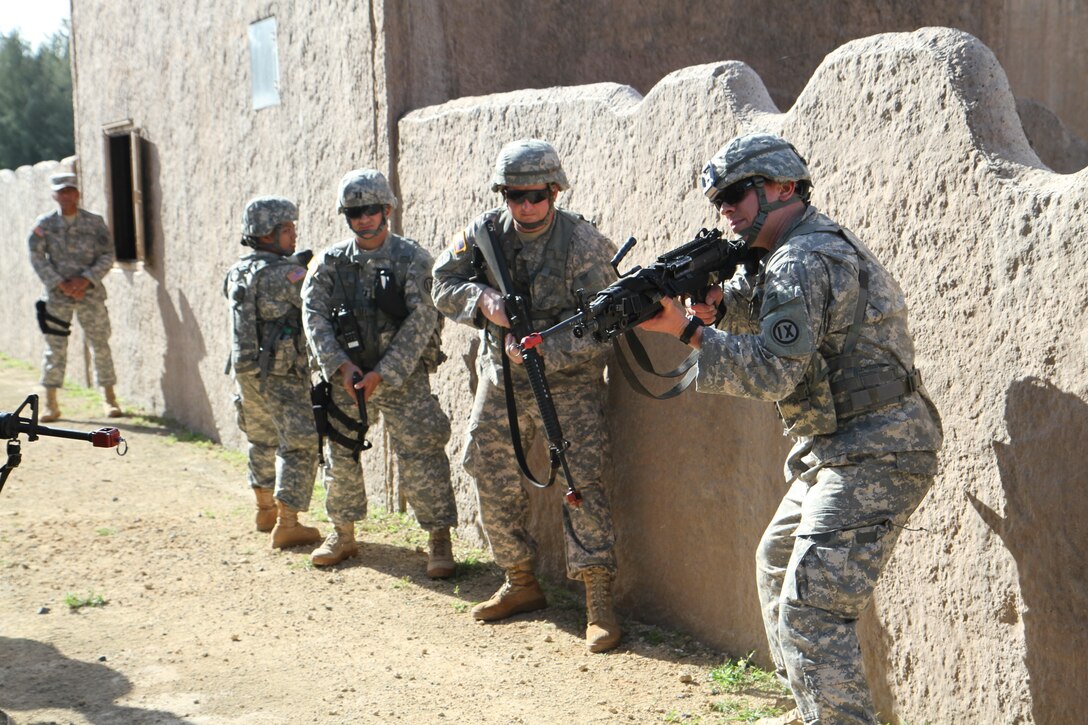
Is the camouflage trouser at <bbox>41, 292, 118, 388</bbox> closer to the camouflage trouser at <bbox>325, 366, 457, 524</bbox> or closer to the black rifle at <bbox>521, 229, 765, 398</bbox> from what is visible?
the camouflage trouser at <bbox>325, 366, 457, 524</bbox>

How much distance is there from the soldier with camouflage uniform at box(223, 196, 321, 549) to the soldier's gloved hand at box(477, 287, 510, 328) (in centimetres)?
178

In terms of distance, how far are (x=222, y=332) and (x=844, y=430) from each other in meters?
6.81

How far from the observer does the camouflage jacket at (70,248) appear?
35.0ft

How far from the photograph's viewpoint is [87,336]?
36.2ft

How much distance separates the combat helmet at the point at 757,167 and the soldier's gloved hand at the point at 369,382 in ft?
8.71

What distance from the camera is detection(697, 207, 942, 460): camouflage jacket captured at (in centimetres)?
339

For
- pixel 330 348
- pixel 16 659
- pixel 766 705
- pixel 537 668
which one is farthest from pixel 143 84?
pixel 766 705

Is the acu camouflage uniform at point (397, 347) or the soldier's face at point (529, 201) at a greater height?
the soldier's face at point (529, 201)

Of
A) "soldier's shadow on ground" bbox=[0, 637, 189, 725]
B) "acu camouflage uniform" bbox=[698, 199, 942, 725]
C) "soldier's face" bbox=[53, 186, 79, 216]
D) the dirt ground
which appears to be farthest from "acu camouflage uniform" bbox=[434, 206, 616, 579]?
"soldier's face" bbox=[53, 186, 79, 216]

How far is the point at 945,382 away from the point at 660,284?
1016mm

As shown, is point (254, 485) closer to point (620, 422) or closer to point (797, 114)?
point (620, 422)

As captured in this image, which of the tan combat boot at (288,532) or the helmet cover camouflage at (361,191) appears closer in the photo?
the helmet cover camouflage at (361,191)

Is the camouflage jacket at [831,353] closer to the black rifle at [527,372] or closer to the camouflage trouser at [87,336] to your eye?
the black rifle at [527,372]

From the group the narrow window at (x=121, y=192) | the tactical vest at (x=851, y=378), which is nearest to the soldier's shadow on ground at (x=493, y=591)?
the tactical vest at (x=851, y=378)
